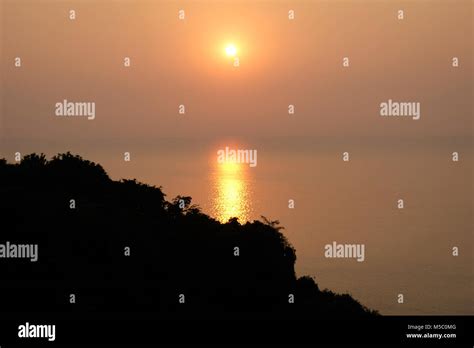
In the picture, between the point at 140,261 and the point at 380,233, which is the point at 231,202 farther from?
the point at 140,261

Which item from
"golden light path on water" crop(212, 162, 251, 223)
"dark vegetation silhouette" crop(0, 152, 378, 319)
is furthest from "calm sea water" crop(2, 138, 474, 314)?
"dark vegetation silhouette" crop(0, 152, 378, 319)

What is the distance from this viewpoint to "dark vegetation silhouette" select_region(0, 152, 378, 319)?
27672 mm

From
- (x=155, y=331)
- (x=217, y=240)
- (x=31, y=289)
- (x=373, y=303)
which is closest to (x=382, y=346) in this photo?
(x=155, y=331)

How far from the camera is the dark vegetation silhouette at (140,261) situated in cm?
2767

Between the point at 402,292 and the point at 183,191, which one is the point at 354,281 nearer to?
the point at 402,292

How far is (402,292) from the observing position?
295 feet

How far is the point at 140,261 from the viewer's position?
30.8 m

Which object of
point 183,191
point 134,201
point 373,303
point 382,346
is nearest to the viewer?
point 382,346

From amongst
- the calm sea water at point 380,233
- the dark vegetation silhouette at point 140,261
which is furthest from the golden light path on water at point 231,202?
the dark vegetation silhouette at point 140,261

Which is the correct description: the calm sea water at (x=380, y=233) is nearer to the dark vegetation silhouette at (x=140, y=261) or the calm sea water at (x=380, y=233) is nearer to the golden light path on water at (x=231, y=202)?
the golden light path on water at (x=231, y=202)

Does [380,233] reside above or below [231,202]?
below

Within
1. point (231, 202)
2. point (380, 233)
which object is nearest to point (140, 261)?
point (380, 233)

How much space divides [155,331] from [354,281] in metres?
73.4

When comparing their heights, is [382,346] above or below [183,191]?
below
